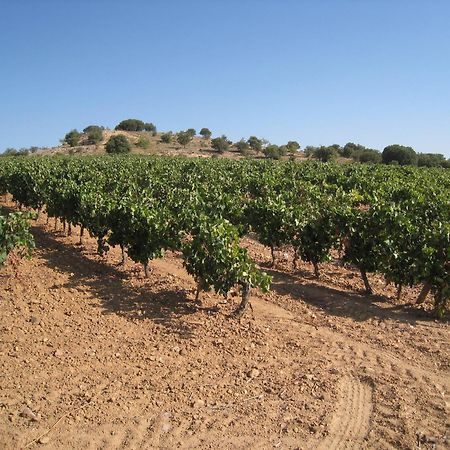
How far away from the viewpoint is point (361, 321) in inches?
352

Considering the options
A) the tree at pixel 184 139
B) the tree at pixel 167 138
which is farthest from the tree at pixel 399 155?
the tree at pixel 167 138

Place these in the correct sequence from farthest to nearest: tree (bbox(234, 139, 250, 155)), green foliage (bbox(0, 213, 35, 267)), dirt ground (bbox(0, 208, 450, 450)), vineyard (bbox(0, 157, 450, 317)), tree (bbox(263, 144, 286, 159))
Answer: tree (bbox(234, 139, 250, 155))
tree (bbox(263, 144, 286, 159))
green foliage (bbox(0, 213, 35, 267))
vineyard (bbox(0, 157, 450, 317))
dirt ground (bbox(0, 208, 450, 450))

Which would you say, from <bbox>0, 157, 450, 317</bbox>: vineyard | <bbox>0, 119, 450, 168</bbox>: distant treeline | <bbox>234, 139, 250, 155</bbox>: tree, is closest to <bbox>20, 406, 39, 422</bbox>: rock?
<bbox>0, 157, 450, 317</bbox>: vineyard

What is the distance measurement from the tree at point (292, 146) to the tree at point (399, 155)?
14.9m

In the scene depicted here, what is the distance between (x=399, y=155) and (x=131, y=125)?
2347 inches

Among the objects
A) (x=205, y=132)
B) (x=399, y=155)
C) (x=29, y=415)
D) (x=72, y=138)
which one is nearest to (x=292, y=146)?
(x=399, y=155)

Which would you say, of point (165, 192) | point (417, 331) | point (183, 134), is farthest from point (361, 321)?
point (183, 134)

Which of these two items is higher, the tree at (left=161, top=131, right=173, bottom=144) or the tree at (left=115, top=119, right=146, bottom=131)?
the tree at (left=115, top=119, right=146, bottom=131)

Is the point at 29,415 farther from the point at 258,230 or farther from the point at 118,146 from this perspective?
the point at 118,146

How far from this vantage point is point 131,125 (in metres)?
100

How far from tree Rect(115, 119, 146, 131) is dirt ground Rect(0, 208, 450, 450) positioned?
3700 inches

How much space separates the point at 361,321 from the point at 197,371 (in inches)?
151

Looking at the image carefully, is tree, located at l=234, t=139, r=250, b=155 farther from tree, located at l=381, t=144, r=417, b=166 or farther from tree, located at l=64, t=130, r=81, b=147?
tree, located at l=64, t=130, r=81, b=147

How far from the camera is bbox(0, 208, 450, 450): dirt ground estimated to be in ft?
18.3
